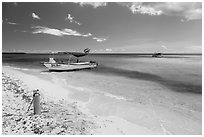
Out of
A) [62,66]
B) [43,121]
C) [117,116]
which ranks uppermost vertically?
[62,66]

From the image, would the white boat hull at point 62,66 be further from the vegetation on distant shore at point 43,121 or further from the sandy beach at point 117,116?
the vegetation on distant shore at point 43,121

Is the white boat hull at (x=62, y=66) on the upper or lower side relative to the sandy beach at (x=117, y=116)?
upper

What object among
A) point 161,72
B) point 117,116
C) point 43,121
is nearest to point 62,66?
point 161,72

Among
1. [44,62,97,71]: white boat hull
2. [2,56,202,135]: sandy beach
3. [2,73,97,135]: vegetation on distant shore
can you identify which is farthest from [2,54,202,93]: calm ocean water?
[2,73,97,135]: vegetation on distant shore

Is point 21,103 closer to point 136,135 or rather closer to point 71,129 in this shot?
point 71,129

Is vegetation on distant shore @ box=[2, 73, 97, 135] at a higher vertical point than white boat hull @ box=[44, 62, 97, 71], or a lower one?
lower

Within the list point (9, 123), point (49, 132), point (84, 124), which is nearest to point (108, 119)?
point (84, 124)

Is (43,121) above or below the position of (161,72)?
above

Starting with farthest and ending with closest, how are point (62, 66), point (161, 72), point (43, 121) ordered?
point (161, 72), point (62, 66), point (43, 121)

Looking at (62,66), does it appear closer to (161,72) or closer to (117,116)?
(161,72)

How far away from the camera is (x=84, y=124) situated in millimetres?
5062

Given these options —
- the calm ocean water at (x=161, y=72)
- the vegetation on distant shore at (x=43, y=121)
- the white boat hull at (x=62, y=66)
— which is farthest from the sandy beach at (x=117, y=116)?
the white boat hull at (x=62, y=66)

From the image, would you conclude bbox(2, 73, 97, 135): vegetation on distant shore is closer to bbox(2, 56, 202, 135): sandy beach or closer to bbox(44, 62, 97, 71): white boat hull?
bbox(2, 56, 202, 135): sandy beach

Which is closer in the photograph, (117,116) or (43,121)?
(43,121)
